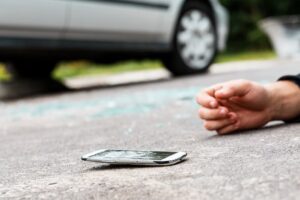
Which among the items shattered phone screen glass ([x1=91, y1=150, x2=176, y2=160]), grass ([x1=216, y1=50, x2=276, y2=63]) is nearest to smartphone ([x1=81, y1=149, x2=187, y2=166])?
shattered phone screen glass ([x1=91, y1=150, x2=176, y2=160])

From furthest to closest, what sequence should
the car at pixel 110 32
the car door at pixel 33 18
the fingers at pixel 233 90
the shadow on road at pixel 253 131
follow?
the car at pixel 110 32 < the car door at pixel 33 18 < the shadow on road at pixel 253 131 < the fingers at pixel 233 90

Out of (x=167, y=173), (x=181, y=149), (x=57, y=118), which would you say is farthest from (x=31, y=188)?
(x=57, y=118)

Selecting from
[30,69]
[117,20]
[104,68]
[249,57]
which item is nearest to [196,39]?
[117,20]

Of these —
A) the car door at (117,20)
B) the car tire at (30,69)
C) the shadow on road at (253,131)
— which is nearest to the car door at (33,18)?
the car door at (117,20)

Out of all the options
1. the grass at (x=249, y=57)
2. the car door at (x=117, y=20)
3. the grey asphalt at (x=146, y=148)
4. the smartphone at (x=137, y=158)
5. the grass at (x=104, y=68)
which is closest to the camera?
the grey asphalt at (x=146, y=148)

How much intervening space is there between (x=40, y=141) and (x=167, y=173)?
1368mm

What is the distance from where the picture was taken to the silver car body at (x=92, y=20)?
17.8 ft

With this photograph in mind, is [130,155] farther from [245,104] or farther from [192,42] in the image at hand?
[192,42]

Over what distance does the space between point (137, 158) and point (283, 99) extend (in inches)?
27.5

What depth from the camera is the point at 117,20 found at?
627 cm

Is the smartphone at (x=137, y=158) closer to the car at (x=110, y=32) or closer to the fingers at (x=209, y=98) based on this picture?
the fingers at (x=209, y=98)

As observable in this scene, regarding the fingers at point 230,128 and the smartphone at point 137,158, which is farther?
the fingers at point 230,128

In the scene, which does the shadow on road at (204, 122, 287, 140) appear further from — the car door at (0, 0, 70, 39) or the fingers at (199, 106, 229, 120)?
the car door at (0, 0, 70, 39)

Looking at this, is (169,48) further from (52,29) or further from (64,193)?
(64,193)
